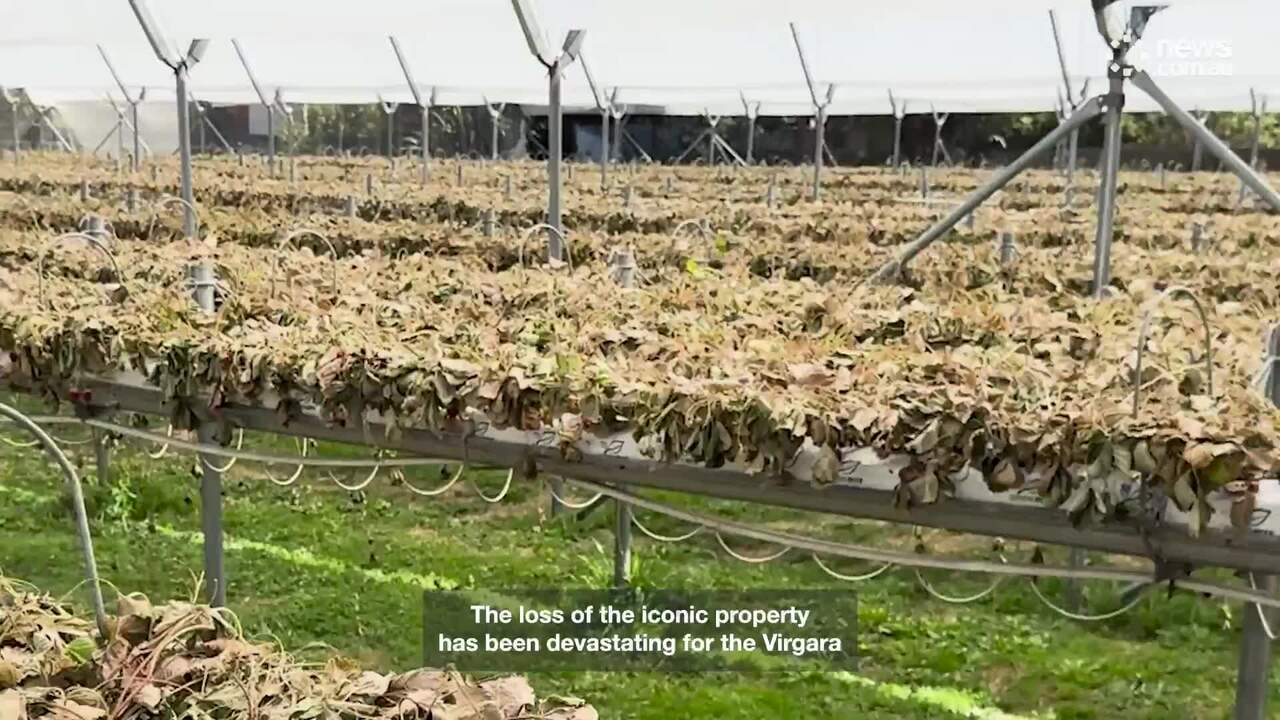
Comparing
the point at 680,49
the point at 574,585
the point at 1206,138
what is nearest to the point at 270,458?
the point at 574,585

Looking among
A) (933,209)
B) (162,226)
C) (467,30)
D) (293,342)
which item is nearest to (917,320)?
(293,342)

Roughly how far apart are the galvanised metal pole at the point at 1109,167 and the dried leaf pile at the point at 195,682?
3525 millimetres

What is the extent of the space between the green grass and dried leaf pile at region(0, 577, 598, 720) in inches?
71.4

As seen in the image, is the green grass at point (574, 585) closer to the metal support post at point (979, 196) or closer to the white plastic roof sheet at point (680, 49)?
the metal support post at point (979, 196)

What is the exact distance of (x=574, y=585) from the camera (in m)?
5.52

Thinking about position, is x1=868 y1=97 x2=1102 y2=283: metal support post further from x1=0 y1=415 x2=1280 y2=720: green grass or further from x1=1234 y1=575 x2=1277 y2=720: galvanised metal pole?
x1=1234 y1=575 x2=1277 y2=720: galvanised metal pole

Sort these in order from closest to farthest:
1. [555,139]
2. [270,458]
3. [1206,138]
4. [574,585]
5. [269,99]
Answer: [270,458] → [1206,138] → [574,585] → [555,139] → [269,99]

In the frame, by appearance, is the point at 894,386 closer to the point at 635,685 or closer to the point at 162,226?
the point at 635,685

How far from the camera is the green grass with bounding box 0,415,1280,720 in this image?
448 cm

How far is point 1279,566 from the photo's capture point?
8.45 ft

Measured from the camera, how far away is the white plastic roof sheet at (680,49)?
616 cm

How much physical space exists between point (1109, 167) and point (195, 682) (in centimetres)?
402

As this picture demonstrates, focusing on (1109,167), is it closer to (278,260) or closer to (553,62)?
(553,62)

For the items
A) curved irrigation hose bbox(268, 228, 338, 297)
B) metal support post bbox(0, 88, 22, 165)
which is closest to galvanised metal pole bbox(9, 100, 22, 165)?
metal support post bbox(0, 88, 22, 165)
